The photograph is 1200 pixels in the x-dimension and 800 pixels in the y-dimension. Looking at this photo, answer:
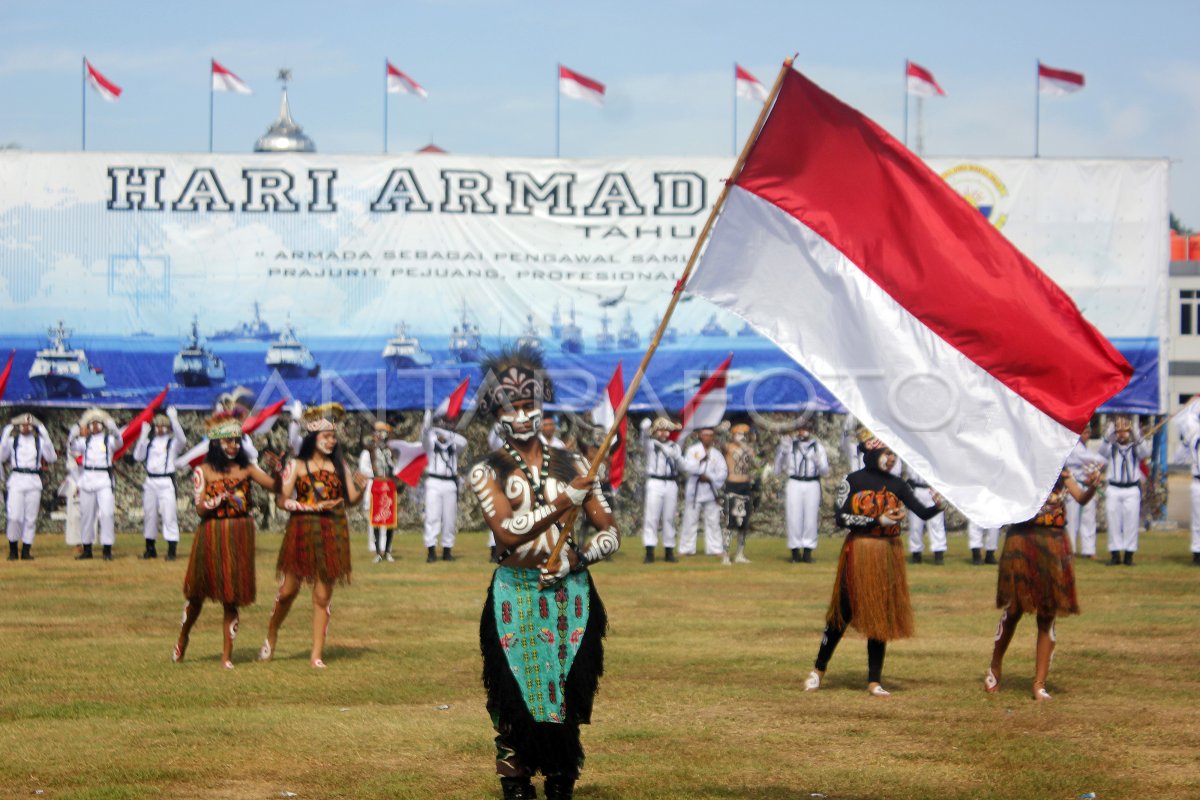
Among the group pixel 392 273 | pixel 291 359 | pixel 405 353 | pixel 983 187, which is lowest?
pixel 291 359

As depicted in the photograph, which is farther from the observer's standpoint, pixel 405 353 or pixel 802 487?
pixel 405 353

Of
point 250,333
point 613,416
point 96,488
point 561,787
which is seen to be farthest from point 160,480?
point 561,787

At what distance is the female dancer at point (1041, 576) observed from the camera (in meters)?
11.5

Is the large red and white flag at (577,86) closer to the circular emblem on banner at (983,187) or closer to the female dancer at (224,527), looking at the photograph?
the circular emblem on banner at (983,187)

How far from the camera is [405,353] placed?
27734mm

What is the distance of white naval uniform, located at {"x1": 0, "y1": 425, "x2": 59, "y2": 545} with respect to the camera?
23.3m

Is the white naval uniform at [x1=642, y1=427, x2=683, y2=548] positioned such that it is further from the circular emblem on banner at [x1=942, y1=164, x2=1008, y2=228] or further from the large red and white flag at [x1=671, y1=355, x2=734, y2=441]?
the circular emblem on banner at [x1=942, y1=164, x2=1008, y2=228]

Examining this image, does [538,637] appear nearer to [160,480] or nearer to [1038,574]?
[1038,574]

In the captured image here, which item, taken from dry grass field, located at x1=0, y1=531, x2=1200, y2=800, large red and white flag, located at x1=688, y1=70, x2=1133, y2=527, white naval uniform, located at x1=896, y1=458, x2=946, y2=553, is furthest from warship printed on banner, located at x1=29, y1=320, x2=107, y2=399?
large red and white flag, located at x1=688, y1=70, x2=1133, y2=527

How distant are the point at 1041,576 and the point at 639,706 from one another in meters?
2.99

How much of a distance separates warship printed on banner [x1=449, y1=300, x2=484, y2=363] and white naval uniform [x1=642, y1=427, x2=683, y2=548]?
4332mm

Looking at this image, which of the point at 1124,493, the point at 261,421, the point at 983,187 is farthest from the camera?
the point at 983,187

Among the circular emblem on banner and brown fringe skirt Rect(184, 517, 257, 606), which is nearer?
brown fringe skirt Rect(184, 517, 257, 606)

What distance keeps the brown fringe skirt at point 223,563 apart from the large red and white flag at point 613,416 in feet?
32.8
